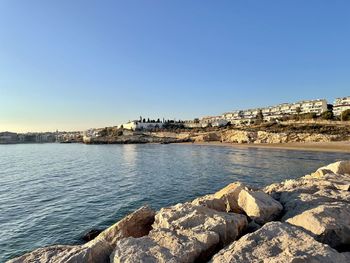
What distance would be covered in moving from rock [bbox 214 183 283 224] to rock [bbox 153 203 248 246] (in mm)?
864

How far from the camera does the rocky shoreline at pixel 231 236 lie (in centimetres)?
515

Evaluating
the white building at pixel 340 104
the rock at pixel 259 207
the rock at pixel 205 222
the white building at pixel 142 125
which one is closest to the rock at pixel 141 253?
the rock at pixel 205 222

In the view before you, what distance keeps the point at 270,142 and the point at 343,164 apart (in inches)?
2649

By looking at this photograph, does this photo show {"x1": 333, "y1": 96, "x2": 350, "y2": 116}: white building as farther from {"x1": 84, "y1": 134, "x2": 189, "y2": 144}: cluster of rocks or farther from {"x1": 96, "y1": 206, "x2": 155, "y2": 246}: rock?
{"x1": 96, "y1": 206, "x2": 155, "y2": 246}: rock

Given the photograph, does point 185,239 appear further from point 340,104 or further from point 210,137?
point 340,104

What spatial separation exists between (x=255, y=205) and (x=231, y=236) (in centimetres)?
170

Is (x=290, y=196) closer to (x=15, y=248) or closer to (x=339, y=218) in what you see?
(x=339, y=218)

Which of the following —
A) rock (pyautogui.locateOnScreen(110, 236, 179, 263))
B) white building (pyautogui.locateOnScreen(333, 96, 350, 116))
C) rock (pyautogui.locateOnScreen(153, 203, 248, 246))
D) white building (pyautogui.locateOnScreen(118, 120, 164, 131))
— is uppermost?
white building (pyautogui.locateOnScreen(333, 96, 350, 116))

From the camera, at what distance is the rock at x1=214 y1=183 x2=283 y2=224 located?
7667 millimetres

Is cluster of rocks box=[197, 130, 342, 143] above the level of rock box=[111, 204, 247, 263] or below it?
above

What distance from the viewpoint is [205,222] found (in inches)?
261

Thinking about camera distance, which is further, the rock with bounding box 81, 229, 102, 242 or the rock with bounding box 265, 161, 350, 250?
the rock with bounding box 81, 229, 102, 242

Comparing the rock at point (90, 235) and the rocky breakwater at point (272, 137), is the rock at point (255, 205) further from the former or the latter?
the rocky breakwater at point (272, 137)

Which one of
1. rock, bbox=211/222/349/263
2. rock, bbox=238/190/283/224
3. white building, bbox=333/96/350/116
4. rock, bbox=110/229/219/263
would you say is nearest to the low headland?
rock, bbox=238/190/283/224
